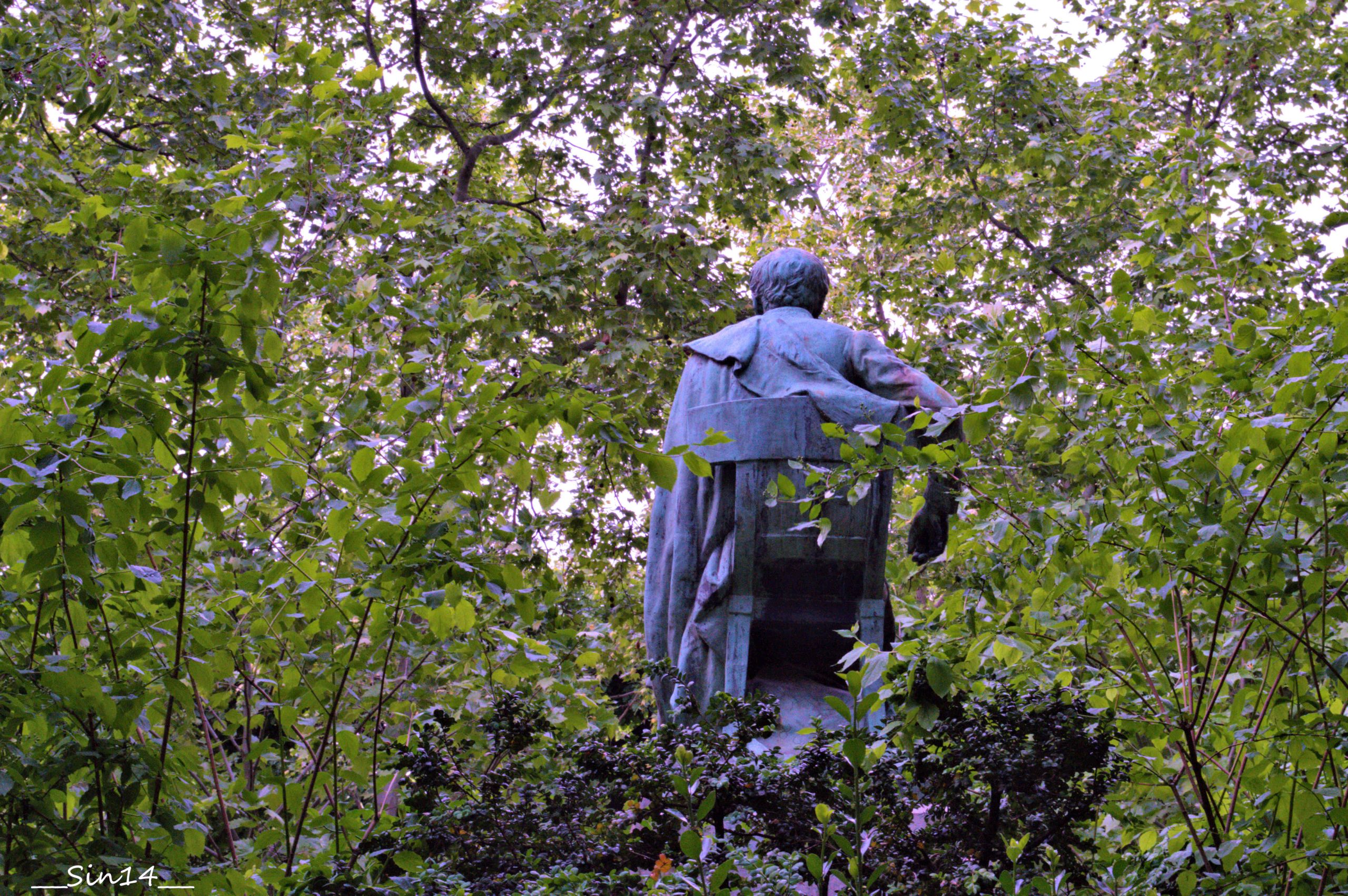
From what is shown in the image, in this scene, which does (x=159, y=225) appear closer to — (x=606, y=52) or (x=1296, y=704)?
(x=1296, y=704)

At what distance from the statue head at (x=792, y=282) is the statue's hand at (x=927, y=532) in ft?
2.93

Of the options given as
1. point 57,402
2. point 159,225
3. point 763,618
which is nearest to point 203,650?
point 57,402

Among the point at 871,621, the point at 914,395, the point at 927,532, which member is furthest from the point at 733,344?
the point at 871,621

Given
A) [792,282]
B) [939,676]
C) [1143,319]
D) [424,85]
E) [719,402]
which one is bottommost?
[939,676]

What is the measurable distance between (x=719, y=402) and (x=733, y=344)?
22cm

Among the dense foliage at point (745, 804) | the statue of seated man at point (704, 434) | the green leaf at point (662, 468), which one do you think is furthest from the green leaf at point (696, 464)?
the statue of seated man at point (704, 434)

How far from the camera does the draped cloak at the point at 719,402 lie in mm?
4148

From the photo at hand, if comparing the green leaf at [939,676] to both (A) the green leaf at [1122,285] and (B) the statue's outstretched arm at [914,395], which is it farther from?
(B) the statue's outstretched arm at [914,395]

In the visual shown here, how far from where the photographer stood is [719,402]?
169 inches

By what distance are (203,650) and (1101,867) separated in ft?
5.83

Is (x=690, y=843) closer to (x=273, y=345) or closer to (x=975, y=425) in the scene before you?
(x=975, y=425)

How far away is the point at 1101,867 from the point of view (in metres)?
A: 2.32

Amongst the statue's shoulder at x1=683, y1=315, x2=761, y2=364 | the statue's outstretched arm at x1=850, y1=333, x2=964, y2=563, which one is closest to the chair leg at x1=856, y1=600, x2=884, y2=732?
the statue's outstretched arm at x1=850, y1=333, x2=964, y2=563

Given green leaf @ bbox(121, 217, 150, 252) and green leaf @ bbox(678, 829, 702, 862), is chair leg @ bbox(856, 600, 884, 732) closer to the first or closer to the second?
green leaf @ bbox(678, 829, 702, 862)
